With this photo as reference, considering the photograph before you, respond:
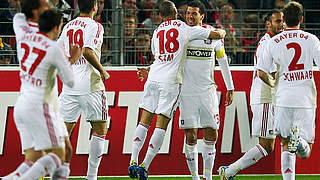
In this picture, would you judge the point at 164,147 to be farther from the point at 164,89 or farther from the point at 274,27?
the point at 274,27

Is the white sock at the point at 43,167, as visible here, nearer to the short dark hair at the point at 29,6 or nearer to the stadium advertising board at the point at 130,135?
the short dark hair at the point at 29,6

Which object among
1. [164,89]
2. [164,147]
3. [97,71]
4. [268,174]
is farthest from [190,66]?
[268,174]

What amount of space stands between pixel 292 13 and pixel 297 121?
120 cm

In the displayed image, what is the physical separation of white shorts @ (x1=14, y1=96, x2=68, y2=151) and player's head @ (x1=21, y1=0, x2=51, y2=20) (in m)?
0.83

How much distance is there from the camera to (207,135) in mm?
8633

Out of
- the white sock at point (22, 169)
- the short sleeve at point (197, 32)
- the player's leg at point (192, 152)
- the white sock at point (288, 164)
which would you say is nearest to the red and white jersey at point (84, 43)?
the short sleeve at point (197, 32)

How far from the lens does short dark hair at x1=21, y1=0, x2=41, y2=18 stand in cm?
627

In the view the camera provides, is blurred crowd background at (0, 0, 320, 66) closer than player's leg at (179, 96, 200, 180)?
No

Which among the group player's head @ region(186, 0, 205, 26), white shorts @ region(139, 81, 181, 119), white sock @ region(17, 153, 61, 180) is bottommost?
white sock @ region(17, 153, 61, 180)

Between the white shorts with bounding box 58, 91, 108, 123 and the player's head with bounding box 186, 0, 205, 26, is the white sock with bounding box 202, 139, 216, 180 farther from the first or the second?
the player's head with bounding box 186, 0, 205, 26

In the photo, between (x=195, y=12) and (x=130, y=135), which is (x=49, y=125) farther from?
(x=130, y=135)

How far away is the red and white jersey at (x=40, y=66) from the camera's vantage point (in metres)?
5.96

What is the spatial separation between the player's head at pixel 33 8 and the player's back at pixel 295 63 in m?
2.63

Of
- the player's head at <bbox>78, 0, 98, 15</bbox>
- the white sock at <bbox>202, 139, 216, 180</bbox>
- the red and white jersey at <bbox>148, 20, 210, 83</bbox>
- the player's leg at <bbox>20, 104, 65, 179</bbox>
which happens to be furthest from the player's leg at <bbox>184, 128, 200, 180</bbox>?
the player's leg at <bbox>20, 104, 65, 179</bbox>
